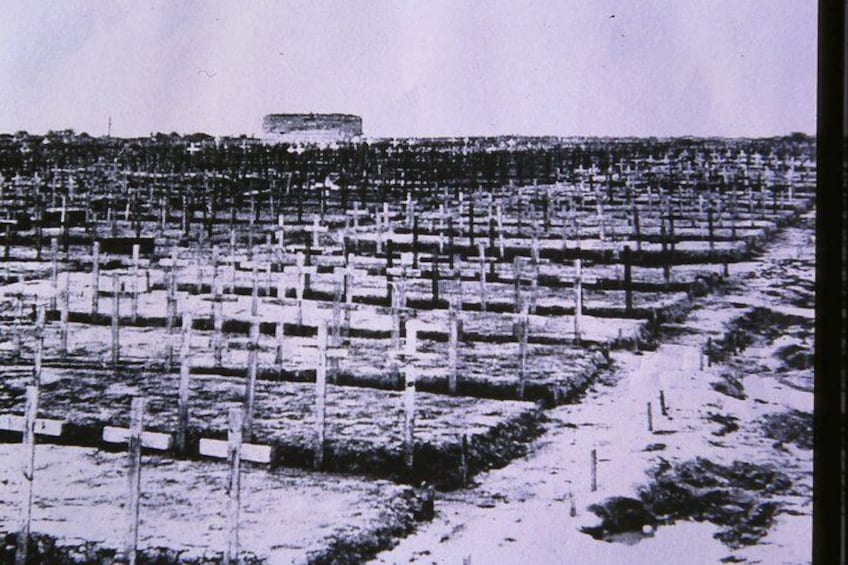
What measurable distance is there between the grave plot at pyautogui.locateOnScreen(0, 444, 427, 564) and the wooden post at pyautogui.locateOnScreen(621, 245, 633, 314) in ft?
1.95

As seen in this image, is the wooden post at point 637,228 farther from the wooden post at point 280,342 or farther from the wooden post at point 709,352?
the wooden post at point 280,342

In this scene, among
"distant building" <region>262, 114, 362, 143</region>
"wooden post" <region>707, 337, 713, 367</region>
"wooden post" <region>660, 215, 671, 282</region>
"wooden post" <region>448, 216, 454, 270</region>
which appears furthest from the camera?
"distant building" <region>262, 114, 362, 143</region>

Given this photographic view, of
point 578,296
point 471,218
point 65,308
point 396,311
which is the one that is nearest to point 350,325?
point 396,311

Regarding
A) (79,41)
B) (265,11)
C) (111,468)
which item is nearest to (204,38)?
(265,11)

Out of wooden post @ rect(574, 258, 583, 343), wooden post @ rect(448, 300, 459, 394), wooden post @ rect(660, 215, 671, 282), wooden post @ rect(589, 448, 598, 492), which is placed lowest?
wooden post @ rect(589, 448, 598, 492)

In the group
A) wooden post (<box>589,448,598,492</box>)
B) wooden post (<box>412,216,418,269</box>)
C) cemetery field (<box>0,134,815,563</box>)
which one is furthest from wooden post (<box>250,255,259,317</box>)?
wooden post (<box>589,448,598,492</box>)

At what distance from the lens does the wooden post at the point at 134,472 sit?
5.90 ft

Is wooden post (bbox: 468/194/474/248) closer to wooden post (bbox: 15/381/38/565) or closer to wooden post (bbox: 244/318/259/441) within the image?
wooden post (bbox: 244/318/259/441)

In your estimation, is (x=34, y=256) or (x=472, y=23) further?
(x=34, y=256)

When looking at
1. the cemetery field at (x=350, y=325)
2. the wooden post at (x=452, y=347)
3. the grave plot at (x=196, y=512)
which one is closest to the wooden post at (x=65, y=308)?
the cemetery field at (x=350, y=325)

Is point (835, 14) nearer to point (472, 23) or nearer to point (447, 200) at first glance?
point (472, 23)

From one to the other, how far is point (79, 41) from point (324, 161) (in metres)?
0.70

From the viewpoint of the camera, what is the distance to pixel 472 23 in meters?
1.97

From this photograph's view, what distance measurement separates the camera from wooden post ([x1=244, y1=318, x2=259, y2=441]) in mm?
1859
